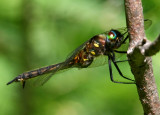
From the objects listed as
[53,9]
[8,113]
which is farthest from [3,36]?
[8,113]

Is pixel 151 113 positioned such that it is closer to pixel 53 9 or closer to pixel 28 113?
pixel 28 113

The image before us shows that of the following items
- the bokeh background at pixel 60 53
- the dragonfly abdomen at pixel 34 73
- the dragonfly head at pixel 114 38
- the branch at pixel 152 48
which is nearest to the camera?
the branch at pixel 152 48

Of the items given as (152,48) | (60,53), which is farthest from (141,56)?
(60,53)

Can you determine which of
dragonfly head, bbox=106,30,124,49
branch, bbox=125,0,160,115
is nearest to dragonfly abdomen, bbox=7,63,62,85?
dragonfly head, bbox=106,30,124,49

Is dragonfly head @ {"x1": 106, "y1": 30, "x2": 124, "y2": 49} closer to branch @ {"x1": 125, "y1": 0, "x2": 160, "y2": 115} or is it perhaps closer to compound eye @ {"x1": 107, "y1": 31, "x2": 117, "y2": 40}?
compound eye @ {"x1": 107, "y1": 31, "x2": 117, "y2": 40}

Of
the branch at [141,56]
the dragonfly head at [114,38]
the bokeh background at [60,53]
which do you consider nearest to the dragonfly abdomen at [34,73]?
the bokeh background at [60,53]

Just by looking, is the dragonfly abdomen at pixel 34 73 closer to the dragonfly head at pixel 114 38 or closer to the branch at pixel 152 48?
the dragonfly head at pixel 114 38
